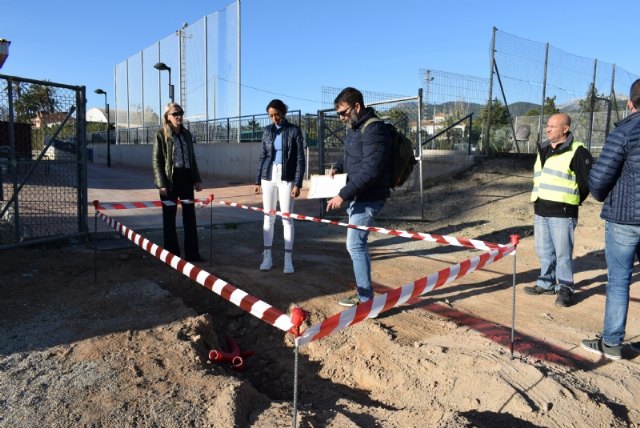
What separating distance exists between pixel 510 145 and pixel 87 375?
1477 centimetres

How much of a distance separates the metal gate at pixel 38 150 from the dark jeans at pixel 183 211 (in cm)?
167

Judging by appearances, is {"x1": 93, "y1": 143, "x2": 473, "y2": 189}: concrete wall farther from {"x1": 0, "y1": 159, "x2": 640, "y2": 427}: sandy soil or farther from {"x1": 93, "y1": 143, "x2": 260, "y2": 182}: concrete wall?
{"x1": 0, "y1": 159, "x2": 640, "y2": 427}: sandy soil

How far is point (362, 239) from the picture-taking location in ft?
14.5

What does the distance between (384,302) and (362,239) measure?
152 cm

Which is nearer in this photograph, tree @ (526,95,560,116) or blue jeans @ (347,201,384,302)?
blue jeans @ (347,201,384,302)

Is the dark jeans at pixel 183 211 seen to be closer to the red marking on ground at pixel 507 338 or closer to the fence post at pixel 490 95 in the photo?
the red marking on ground at pixel 507 338

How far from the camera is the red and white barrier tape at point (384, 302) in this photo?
2.55 metres

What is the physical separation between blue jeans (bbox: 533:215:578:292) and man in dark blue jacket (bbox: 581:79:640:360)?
1.05 meters

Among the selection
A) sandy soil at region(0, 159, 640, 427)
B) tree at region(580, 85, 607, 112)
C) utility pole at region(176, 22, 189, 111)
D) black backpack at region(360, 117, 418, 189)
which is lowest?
sandy soil at region(0, 159, 640, 427)

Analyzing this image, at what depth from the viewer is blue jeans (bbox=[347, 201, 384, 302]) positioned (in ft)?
14.3

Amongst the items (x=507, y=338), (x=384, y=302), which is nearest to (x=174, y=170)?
(x=384, y=302)

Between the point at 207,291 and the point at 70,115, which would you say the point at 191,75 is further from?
the point at 207,291

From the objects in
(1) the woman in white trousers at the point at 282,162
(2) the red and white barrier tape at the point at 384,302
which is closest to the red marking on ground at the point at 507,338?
(2) the red and white barrier tape at the point at 384,302

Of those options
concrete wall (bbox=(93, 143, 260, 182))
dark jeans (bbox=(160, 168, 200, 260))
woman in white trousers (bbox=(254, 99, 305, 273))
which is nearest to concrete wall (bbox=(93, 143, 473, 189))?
concrete wall (bbox=(93, 143, 260, 182))
